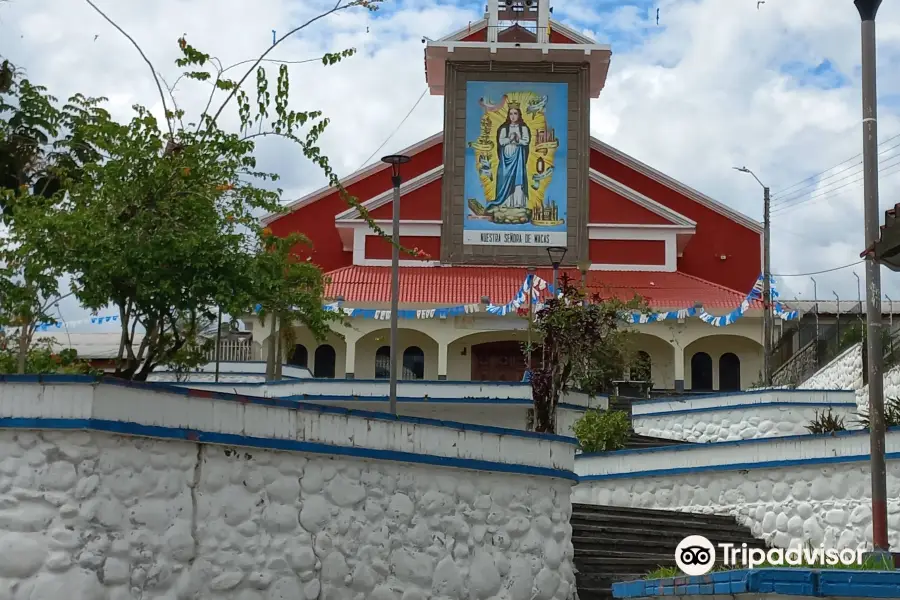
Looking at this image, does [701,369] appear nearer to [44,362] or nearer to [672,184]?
[672,184]

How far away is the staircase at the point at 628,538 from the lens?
44.9ft

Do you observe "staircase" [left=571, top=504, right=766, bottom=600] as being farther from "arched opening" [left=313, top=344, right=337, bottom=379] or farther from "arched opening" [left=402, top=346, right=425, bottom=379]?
"arched opening" [left=313, top=344, right=337, bottom=379]

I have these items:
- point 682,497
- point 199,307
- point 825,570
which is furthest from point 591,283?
point 825,570

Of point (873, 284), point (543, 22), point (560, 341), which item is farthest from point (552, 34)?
point (873, 284)

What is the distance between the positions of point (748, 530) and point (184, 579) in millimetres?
9116

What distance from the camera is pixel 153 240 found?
1136 cm

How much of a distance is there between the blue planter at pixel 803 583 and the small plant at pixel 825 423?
10.9m

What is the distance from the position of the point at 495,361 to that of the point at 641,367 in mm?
5310

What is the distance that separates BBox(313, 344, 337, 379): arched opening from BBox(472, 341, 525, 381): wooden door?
434 cm

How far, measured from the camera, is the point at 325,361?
119 ft

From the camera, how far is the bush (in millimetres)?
20656

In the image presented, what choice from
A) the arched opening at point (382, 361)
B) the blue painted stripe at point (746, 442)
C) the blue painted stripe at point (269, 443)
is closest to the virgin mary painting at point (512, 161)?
the arched opening at point (382, 361)

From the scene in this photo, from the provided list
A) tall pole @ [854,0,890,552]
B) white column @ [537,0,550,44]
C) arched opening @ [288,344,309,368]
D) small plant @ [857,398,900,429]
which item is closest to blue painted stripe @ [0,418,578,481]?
tall pole @ [854,0,890,552]

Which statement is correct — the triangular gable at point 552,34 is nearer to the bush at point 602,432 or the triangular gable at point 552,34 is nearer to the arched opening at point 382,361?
the arched opening at point 382,361
